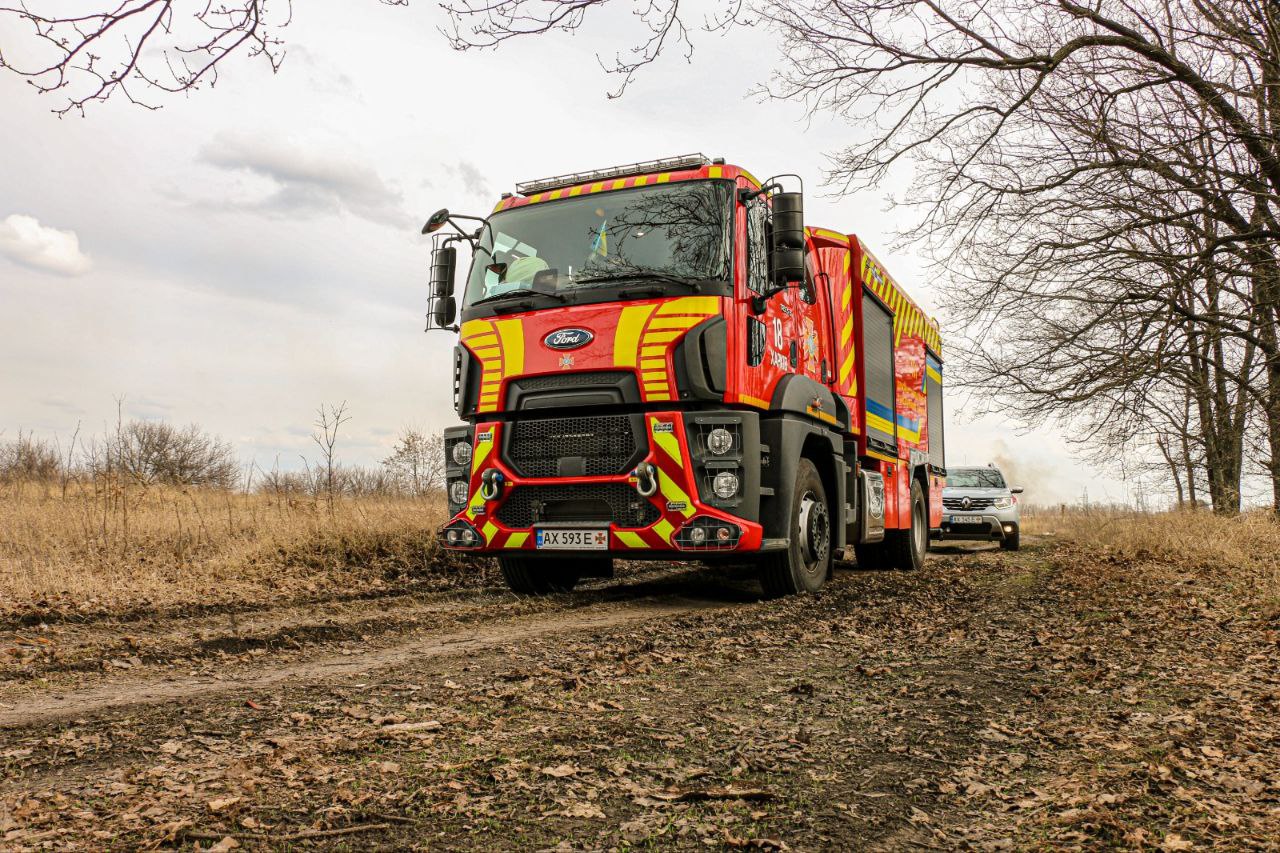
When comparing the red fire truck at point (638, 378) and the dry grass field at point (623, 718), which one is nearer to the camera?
the dry grass field at point (623, 718)

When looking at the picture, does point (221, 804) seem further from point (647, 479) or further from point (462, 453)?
point (462, 453)

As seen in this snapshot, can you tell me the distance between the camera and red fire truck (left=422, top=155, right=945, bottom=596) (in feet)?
23.0

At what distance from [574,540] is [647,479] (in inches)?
30.6

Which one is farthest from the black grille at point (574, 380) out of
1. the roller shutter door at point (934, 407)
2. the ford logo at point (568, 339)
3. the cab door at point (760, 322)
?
the roller shutter door at point (934, 407)

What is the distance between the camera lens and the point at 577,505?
7.30 meters

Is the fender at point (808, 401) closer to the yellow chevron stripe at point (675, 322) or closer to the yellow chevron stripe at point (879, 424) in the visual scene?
the yellow chevron stripe at point (879, 424)

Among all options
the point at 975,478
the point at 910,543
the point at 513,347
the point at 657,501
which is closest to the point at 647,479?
the point at 657,501

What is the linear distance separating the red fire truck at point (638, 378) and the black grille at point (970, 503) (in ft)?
35.5

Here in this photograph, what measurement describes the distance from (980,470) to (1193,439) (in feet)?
13.6

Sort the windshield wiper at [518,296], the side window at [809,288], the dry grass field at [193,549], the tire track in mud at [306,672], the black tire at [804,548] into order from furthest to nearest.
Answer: the side window at [809,288] < the black tire at [804,548] < the dry grass field at [193,549] < the windshield wiper at [518,296] < the tire track in mud at [306,672]

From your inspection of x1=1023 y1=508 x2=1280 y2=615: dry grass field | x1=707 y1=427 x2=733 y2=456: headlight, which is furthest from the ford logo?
x1=1023 y1=508 x2=1280 y2=615: dry grass field

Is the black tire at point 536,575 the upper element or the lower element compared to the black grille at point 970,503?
lower

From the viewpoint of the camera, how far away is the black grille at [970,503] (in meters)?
18.4

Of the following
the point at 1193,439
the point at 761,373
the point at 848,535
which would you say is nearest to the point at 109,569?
the point at 761,373
